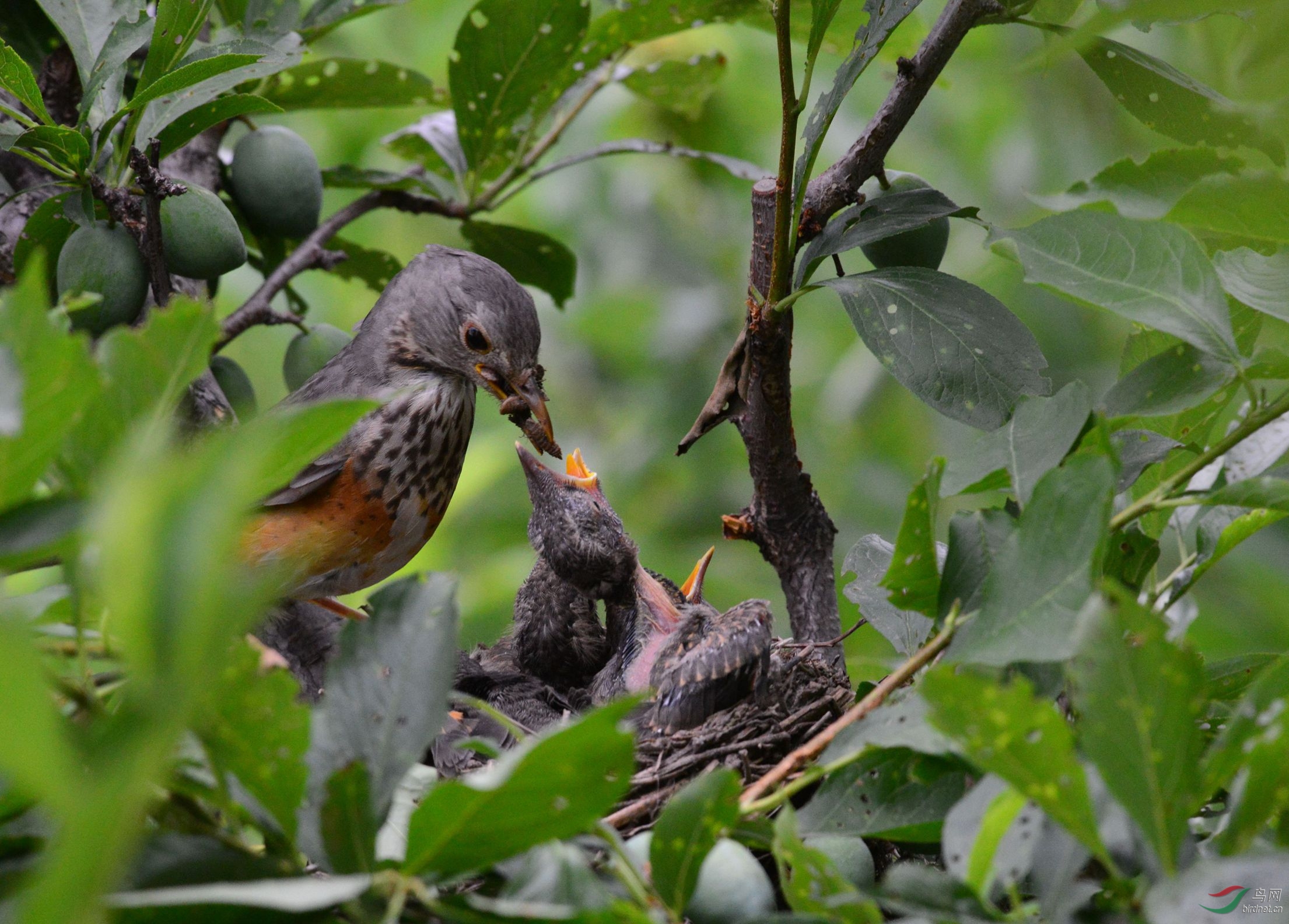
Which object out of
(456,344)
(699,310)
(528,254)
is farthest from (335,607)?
(699,310)

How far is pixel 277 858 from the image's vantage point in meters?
0.92

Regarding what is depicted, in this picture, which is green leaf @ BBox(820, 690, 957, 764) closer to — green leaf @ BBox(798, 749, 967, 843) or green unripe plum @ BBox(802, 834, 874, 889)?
green leaf @ BBox(798, 749, 967, 843)

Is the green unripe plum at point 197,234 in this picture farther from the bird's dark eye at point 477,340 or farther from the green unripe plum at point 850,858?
the green unripe plum at point 850,858

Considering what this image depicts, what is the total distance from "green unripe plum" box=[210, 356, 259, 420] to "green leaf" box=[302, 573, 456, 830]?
4.73 feet

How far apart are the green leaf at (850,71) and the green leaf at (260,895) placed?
1179 millimetres

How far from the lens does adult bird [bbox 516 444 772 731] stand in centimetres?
202

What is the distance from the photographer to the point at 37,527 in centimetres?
79

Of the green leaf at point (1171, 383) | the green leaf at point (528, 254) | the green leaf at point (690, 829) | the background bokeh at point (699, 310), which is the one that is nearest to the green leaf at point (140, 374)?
the green leaf at point (690, 829)

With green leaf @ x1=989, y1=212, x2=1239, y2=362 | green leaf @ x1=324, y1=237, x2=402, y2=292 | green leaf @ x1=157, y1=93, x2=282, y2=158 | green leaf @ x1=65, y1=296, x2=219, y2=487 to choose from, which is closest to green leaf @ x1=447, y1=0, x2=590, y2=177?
green leaf @ x1=324, y1=237, x2=402, y2=292

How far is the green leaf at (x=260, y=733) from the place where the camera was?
2.80 feet

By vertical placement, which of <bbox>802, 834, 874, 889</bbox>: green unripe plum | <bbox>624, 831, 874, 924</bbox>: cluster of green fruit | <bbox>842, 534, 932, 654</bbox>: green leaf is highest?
<bbox>624, 831, 874, 924</bbox>: cluster of green fruit

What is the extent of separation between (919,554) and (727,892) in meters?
0.40

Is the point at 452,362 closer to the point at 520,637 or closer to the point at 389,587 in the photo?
the point at 520,637

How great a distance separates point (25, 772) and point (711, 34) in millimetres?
4800
